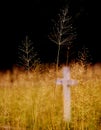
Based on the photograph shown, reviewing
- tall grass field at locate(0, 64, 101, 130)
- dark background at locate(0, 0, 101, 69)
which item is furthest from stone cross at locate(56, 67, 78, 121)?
dark background at locate(0, 0, 101, 69)

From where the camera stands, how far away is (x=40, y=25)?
54.0 ft

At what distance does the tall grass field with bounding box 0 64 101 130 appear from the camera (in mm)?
5445

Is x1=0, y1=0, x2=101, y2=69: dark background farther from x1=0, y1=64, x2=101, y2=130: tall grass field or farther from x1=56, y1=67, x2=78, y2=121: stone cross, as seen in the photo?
x1=56, y1=67, x2=78, y2=121: stone cross

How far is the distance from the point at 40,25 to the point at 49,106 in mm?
10657

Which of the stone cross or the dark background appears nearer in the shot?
the stone cross

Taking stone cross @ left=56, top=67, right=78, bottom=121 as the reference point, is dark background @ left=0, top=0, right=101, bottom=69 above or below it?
above

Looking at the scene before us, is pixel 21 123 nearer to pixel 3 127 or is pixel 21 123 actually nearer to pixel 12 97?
pixel 3 127

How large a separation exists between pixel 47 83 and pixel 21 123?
87 centimetres

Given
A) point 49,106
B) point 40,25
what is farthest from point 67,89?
point 40,25

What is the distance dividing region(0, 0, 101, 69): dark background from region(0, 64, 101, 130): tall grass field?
339 inches

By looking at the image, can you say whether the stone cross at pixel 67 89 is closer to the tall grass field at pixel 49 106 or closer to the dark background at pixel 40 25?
the tall grass field at pixel 49 106

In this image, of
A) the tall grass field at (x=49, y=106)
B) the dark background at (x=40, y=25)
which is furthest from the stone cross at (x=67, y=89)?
the dark background at (x=40, y=25)

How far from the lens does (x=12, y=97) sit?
7.02m

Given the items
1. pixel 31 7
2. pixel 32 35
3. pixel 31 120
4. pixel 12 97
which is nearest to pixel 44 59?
pixel 32 35
